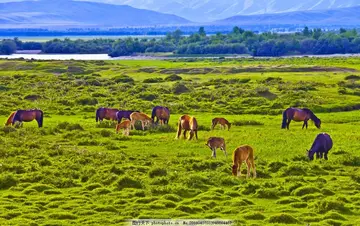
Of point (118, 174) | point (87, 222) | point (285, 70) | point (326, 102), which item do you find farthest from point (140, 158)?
point (285, 70)

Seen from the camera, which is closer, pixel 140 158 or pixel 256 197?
pixel 256 197

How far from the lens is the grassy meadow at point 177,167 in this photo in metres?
21.2

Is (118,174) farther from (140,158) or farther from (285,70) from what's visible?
(285,70)

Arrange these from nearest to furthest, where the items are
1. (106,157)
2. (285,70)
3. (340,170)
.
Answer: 1. (340,170)
2. (106,157)
3. (285,70)

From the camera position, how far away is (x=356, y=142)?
1328 inches

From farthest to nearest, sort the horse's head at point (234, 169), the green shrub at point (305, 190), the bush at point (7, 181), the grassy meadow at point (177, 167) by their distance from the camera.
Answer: the horse's head at point (234, 169) → the bush at point (7, 181) → the green shrub at point (305, 190) → the grassy meadow at point (177, 167)

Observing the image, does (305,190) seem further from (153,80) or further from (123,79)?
(123,79)

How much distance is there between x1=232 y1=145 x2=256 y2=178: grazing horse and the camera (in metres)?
25.0

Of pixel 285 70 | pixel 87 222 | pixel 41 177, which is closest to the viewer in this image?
pixel 87 222

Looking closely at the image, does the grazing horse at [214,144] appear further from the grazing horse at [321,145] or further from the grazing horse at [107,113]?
the grazing horse at [107,113]

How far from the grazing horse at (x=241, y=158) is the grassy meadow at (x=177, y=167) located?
0.30 meters

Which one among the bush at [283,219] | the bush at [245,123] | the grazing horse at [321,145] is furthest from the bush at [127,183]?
the bush at [245,123]

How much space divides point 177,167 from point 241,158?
318cm

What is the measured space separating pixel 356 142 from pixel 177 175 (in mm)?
11309
